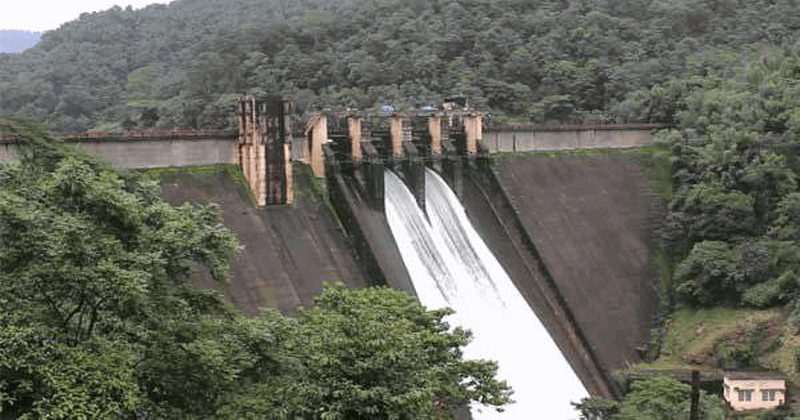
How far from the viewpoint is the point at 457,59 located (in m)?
57.9

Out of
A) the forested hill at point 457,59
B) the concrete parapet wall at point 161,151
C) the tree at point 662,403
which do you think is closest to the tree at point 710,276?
the tree at point 662,403

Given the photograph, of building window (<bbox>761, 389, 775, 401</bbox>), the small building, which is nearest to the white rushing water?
the small building

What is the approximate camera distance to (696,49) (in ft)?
199

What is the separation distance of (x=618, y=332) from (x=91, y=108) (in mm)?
51319

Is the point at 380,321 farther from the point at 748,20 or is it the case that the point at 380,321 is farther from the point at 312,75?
the point at 748,20

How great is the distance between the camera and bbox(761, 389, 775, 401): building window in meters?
26.8

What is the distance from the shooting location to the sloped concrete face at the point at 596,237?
31.0m

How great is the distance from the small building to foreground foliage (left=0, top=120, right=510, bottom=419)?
1361 centimetres

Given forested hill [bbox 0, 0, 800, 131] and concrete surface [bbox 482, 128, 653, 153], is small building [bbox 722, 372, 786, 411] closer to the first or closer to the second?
concrete surface [bbox 482, 128, 653, 153]

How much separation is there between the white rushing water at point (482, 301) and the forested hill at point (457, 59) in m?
19.1

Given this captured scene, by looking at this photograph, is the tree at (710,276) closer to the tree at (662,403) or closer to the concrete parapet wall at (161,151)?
the tree at (662,403)

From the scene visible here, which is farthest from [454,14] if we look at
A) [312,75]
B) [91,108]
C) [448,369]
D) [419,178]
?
[448,369]

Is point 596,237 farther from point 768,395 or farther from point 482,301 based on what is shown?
point 768,395

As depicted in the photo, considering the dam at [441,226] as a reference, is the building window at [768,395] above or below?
below
